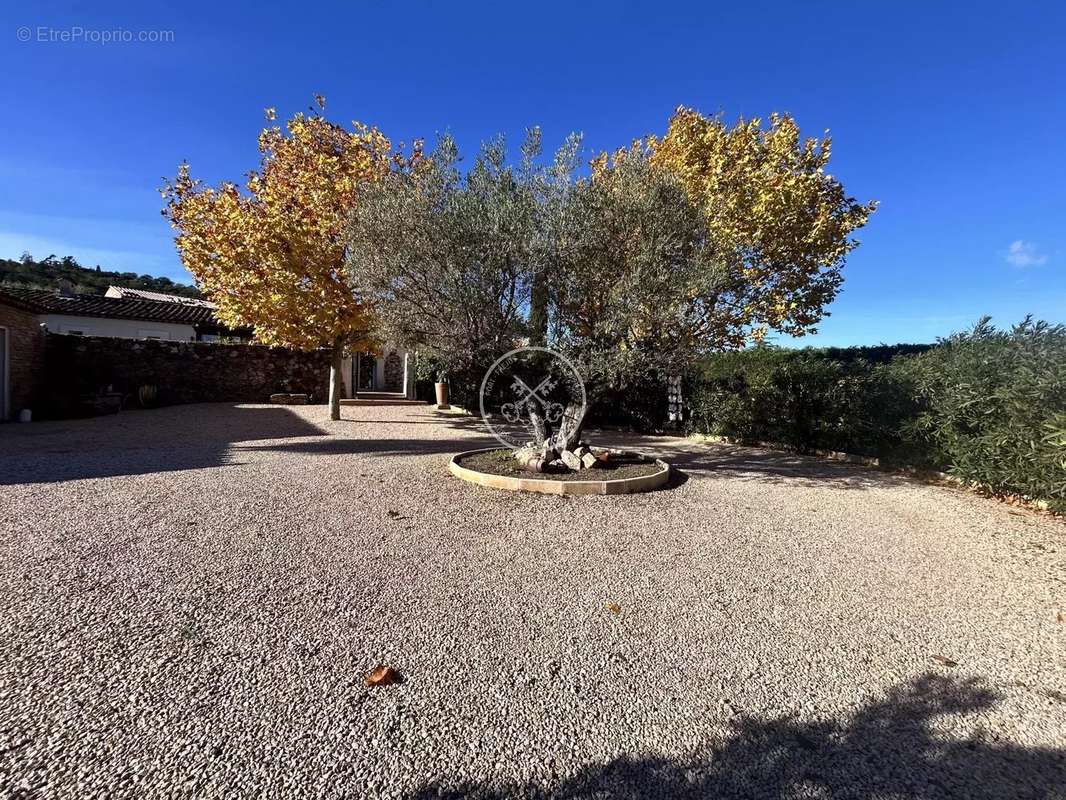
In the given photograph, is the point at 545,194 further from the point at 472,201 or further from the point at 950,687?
the point at 950,687

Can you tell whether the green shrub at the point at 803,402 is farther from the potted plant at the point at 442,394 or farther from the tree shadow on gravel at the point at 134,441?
the tree shadow on gravel at the point at 134,441

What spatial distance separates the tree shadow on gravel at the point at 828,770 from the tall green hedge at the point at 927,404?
4.82 metres

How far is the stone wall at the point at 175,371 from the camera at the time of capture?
13.7 metres

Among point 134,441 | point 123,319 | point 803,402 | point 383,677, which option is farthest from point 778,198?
point 123,319

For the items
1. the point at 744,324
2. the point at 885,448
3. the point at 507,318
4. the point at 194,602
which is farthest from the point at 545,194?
the point at 885,448

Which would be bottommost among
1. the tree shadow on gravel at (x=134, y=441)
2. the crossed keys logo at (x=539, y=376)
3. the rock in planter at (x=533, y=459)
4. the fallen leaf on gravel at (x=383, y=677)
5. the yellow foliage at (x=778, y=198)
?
the fallen leaf on gravel at (x=383, y=677)

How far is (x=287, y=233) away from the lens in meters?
10.5

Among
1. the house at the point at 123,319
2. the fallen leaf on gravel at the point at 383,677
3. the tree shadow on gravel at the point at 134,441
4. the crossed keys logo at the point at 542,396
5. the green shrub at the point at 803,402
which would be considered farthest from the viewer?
the house at the point at 123,319

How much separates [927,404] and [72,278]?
46.0 m

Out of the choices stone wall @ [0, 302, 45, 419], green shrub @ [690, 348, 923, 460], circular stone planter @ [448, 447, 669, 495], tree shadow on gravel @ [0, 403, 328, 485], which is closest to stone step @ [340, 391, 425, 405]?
tree shadow on gravel @ [0, 403, 328, 485]

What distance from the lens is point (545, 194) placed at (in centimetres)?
665

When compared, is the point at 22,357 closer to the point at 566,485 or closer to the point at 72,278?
the point at 566,485

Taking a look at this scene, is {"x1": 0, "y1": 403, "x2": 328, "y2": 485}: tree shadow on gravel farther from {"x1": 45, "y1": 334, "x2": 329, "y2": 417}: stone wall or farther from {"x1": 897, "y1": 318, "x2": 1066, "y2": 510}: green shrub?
{"x1": 897, "y1": 318, "x2": 1066, "y2": 510}: green shrub

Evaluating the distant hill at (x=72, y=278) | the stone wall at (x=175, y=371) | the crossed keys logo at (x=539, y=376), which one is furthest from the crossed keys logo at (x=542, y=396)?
the distant hill at (x=72, y=278)
